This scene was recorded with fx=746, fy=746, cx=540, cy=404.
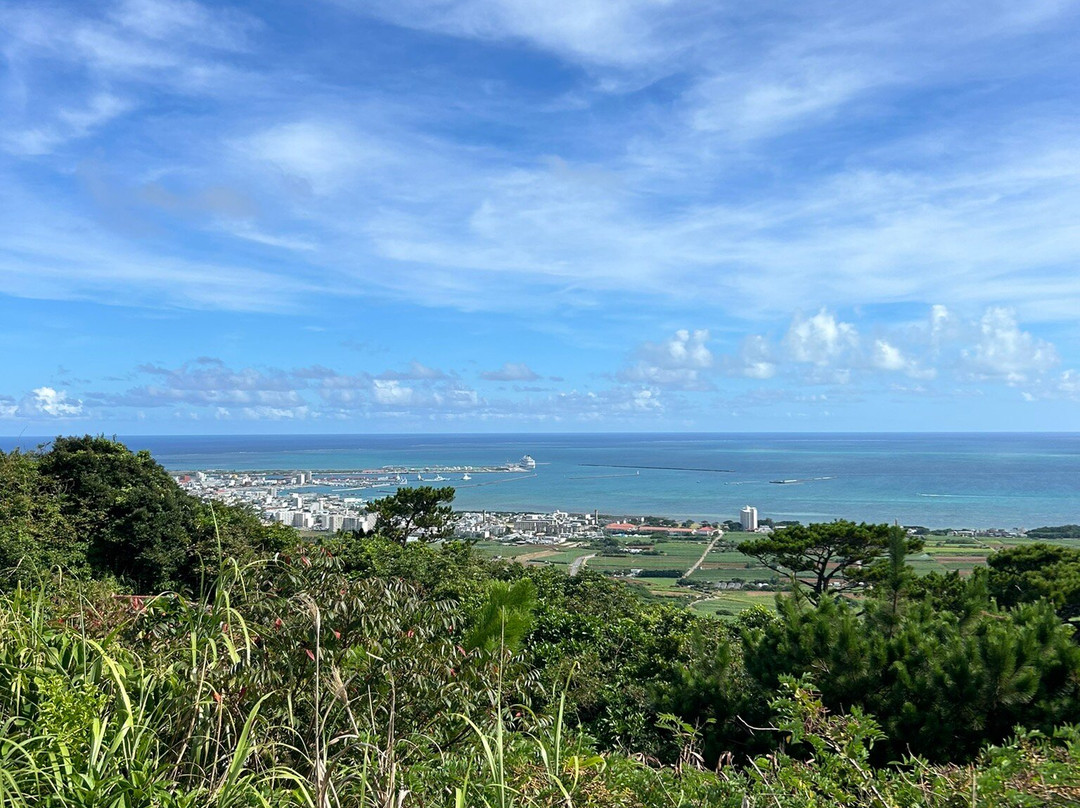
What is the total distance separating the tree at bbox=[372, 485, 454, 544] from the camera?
19.6m

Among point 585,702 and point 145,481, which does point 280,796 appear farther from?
point 145,481

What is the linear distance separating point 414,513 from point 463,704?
675 inches

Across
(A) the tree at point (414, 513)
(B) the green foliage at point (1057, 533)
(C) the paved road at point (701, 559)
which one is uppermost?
(A) the tree at point (414, 513)

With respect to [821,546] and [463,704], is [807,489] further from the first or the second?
[463,704]

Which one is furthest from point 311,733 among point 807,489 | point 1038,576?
point 807,489

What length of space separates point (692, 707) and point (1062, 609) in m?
8.41

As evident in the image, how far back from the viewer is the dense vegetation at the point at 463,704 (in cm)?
209

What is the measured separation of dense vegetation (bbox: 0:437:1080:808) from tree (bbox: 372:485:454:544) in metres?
13.0

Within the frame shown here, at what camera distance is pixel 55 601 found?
4039 millimetres

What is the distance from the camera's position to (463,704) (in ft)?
9.77

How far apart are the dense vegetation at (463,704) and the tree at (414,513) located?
13.0 m

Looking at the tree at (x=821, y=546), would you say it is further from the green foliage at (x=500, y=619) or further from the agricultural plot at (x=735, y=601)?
the green foliage at (x=500, y=619)

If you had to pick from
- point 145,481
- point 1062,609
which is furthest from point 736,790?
point 145,481

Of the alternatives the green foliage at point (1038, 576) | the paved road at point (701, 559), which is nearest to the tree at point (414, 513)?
the paved road at point (701, 559)
